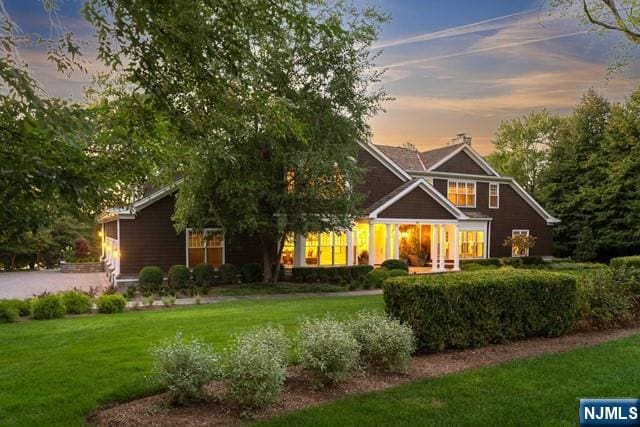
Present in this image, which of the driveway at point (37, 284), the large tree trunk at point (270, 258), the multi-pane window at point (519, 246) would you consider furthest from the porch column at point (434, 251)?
the driveway at point (37, 284)

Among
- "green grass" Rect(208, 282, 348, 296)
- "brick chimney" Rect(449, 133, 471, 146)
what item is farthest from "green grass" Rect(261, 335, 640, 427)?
"brick chimney" Rect(449, 133, 471, 146)

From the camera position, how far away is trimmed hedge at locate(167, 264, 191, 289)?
60.4 ft

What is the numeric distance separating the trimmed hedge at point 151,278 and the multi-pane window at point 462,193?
57.4ft

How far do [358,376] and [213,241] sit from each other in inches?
602

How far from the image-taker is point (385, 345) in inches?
248

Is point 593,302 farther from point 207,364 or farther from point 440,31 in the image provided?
point 207,364

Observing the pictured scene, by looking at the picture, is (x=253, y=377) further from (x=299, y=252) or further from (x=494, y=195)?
(x=494, y=195)

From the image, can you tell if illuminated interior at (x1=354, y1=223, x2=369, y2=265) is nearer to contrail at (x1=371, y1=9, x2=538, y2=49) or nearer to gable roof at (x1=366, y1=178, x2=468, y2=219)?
gable roof at (x1=366, y1=178, x2=468, y2=219)

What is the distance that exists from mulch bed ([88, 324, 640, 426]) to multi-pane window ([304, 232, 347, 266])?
14.8m

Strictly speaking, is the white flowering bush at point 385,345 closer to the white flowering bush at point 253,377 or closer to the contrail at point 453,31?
the white flowering bush at point 253,377

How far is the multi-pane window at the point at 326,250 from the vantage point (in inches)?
880

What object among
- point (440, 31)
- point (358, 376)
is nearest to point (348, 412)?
point (358, 376)

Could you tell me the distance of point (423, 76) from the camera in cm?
1620

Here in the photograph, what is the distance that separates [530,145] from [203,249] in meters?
38.0
